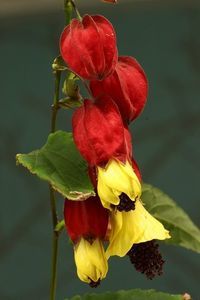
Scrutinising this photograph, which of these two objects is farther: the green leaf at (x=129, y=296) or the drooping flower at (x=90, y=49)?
the green leaf at (x=129, y=296)

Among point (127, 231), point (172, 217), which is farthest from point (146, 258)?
point (172, 217)

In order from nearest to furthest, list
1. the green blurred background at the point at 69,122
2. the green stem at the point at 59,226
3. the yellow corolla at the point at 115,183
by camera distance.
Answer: the yellow corolla at the point at 115,183, the green stem at the point at 59,226, the green blurred background at the point at 69,122

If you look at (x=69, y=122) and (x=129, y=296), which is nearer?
(x=129, y=296)

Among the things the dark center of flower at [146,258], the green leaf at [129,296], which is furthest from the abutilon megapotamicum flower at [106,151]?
the green leaf at [129,296]

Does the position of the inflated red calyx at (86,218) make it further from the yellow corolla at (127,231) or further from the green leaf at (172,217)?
the green leaf at (172,217)

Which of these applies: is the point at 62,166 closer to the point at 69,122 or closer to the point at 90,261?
the point at 90,261

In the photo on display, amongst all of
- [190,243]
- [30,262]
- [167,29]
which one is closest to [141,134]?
[167,29]

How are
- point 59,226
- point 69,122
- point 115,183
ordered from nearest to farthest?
point 115,183, point 59,226, point 69,122

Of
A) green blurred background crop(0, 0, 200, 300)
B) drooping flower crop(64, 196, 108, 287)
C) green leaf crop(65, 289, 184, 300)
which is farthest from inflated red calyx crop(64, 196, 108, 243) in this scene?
green blurred background crop(0, 0, 200, 300)
